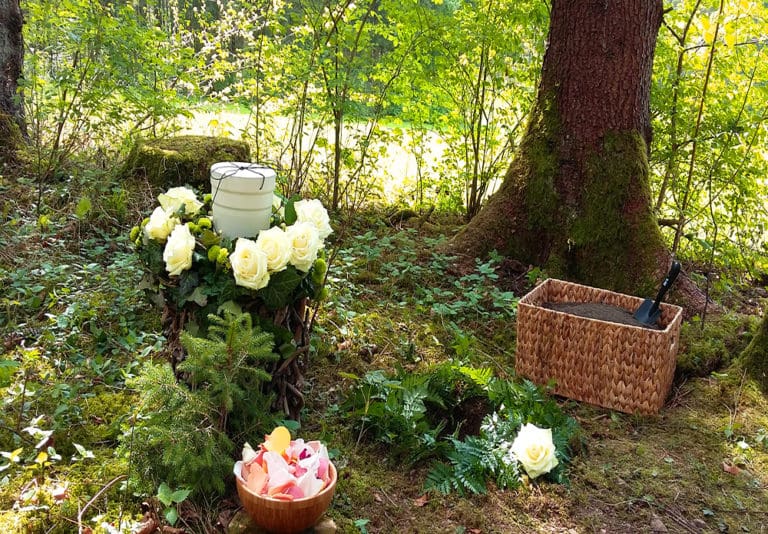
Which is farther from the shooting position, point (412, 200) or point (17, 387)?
point (412, 200)

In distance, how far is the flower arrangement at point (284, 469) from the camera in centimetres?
197

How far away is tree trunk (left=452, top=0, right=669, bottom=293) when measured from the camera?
406cm

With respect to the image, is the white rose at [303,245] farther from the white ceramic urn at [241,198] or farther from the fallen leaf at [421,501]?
the fallen leaf at [421,501]

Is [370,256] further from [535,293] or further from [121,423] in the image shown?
[121,423]

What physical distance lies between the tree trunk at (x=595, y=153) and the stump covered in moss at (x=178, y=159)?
2222 millimetres

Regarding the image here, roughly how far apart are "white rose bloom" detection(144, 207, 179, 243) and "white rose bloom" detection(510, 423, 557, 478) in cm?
156

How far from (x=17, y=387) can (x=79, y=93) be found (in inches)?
113

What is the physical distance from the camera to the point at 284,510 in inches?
75.8

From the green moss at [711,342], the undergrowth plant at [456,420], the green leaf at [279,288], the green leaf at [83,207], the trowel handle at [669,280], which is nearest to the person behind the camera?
the green leaf at [279,288]

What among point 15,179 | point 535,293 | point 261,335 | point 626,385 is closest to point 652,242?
point 535,293

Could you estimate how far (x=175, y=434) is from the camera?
2.17 meters

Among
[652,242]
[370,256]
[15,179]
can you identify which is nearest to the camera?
[652,242]

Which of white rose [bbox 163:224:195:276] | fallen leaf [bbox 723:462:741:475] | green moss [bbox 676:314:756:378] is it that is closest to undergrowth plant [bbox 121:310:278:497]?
white rose [bbox 163:224:195:276]

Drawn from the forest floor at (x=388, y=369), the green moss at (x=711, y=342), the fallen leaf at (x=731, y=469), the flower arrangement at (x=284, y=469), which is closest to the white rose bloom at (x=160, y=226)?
the forest floor at (x=388, y=369)
